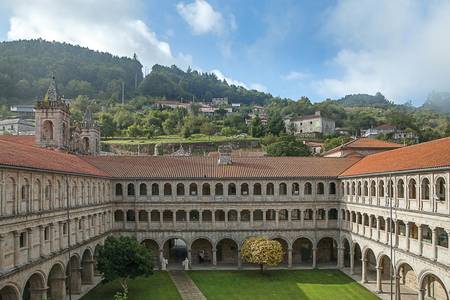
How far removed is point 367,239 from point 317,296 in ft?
29.7

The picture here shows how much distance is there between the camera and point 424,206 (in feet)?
127

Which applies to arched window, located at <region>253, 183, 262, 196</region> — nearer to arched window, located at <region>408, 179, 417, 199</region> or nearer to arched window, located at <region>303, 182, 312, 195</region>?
arched window, located at <region>303, 182, 312, 195</region>

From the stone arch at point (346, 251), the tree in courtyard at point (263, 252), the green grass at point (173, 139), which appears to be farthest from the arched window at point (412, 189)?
the green grass at point (173, 139)

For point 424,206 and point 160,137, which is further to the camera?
point 160,137

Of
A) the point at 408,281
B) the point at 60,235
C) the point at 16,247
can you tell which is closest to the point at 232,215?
the point at 408,281

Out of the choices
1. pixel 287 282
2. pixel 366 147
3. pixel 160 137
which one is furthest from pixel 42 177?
pixel 160 137

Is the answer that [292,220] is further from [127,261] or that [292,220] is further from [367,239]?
[127,261]

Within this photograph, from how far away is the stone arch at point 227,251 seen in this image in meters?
63.7

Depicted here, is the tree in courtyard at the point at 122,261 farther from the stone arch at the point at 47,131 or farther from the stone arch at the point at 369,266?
the stone arch at the point at 369,266

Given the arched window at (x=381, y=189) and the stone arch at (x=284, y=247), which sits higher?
the arched window at (x=381, y=189)

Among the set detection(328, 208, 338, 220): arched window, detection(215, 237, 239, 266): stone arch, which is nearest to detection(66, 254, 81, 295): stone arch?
detection(215, 237, 239, 266): stone arch

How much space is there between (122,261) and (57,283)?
20.5 feet

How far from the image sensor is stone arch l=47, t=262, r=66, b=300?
41875 mm

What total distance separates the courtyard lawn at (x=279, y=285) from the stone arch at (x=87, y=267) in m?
10.8
